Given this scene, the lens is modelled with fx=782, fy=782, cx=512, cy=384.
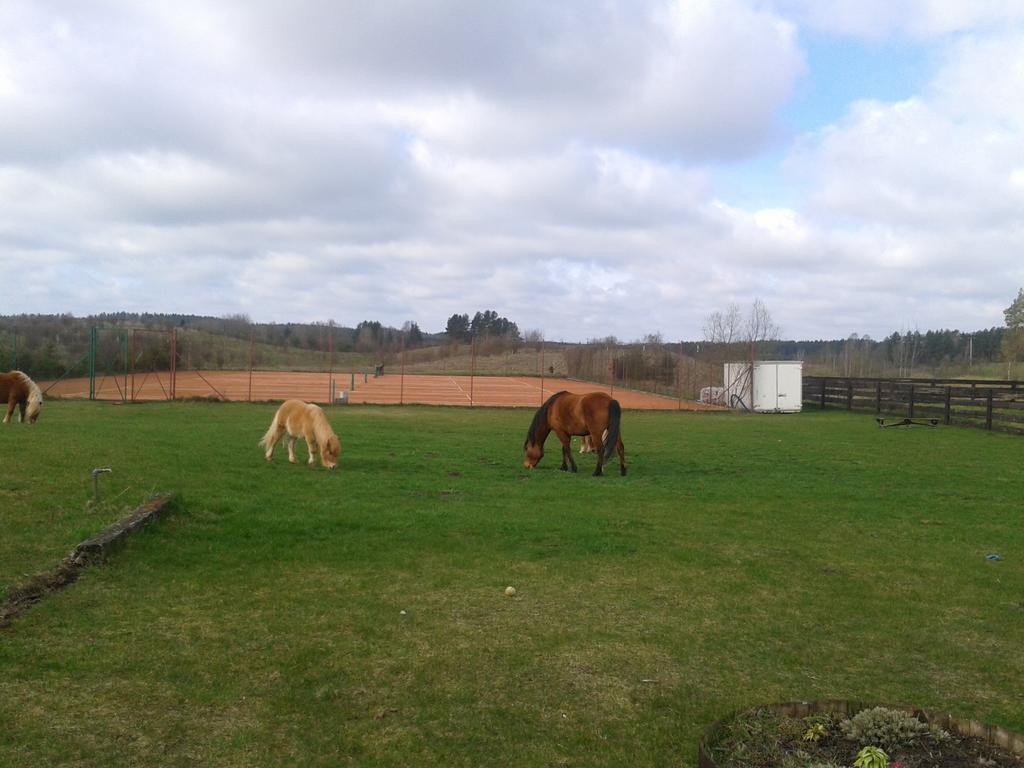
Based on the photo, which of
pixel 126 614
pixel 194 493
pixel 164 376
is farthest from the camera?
pixel 164 376

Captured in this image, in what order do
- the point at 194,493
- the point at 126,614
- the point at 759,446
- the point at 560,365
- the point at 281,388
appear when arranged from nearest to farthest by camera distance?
the point at 126,614 < the point at 194,493 < the point at 759,446 < the point at 281,388 < the point at 560,365

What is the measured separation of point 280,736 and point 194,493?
5889 mm

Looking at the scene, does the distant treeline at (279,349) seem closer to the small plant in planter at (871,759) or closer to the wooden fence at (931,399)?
the wooden fence at (931,399)

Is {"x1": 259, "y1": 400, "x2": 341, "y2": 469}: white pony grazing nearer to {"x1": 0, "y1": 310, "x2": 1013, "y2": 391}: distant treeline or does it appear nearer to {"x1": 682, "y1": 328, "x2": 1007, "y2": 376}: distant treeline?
{"x1": 0, "y1": 310, "x2": 1013, "y2": 391}: distant treeline

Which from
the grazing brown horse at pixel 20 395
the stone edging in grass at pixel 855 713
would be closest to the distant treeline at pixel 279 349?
the grazing brown horse at pixel 20 395

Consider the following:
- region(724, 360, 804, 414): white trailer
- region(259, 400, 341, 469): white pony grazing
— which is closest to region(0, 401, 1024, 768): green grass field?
region(259, 400, 341, 469): white pony grazing

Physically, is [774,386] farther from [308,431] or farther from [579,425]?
[308,431]

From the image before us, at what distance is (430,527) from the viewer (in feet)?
27.0

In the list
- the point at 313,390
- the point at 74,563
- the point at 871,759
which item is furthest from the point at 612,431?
the point at 313,390

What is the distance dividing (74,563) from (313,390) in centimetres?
2980

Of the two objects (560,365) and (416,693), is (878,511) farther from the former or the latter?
(560,365)

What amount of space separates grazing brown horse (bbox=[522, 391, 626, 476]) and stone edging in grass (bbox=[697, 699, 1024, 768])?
369 inches

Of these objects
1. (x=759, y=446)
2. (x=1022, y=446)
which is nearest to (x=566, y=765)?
(x=759, y=446)

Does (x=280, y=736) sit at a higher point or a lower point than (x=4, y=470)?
lower
